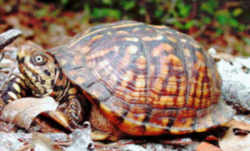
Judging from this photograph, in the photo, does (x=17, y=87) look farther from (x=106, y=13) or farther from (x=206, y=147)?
(x=106, y=13)

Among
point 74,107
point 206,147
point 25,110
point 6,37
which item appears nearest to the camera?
point 25,110

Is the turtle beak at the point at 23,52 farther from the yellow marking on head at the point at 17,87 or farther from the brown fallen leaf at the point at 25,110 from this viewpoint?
the brown fallen leaf at the point at 25,110

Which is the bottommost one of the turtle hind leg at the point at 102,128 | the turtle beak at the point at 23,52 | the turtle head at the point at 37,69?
the turtle hind leg at the point at 102,128

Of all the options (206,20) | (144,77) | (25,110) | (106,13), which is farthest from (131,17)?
(25,110)

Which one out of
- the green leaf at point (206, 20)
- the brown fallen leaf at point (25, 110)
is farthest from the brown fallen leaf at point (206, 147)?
the green leaf at point (206, 20)

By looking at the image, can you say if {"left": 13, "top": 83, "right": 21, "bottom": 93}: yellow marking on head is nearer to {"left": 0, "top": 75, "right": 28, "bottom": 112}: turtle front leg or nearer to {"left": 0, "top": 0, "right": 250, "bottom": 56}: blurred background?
{"left": 0, "top": 75, "right": 28, "bottom": 112}: turtle front leg

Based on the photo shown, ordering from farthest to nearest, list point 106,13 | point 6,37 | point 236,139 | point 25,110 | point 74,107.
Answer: point 106,13
point 236,139
point 74,107
point 6,37
point 25,110

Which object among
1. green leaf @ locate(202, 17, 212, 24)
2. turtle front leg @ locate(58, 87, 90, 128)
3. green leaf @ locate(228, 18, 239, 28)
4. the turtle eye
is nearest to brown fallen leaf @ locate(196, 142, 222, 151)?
turtle front leg @ locate(58, 87, 90, 128)
